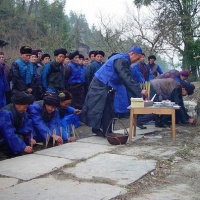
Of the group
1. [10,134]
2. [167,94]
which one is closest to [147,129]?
[167,94]

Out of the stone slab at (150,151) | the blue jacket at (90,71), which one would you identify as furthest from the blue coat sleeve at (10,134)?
the blue jacket at (90,71)

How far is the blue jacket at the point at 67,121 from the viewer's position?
18.2 ft

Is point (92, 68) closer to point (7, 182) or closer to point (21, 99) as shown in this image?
point (21, 99)

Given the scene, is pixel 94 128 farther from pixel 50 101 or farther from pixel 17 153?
pixel 17 153

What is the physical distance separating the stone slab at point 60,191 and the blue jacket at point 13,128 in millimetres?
1127

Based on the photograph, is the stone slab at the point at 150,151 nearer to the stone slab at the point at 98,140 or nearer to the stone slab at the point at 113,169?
the stone slab at the point at 113,169

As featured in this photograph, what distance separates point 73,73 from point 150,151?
132 inches

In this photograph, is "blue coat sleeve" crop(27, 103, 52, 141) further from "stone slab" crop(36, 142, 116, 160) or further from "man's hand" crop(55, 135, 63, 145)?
"stone slab" crop(36, 142, 116, 160)

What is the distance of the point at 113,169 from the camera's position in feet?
12.6

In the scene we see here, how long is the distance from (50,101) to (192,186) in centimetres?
253

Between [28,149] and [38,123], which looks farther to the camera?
[38,123]

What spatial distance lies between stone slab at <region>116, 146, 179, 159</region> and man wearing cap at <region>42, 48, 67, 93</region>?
2254 mm

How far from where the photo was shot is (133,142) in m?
5.41

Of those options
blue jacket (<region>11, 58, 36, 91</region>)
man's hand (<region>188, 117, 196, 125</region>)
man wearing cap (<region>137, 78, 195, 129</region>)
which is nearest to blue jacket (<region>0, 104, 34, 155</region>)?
blue jacket (<region>11, 58, 36, 91</region>)
